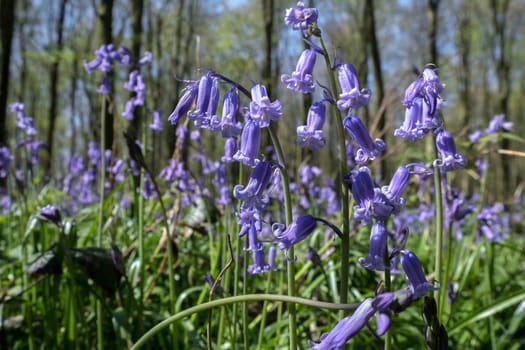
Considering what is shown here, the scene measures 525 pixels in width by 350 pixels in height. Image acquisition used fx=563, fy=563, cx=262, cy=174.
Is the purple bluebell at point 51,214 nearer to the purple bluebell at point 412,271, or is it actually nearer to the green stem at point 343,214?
the green stem at point 343,214

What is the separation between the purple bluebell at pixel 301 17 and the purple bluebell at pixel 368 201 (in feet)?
1.43

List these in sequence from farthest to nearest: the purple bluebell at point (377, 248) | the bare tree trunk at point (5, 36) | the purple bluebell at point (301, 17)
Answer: the bare tree trunk at point (5, 36), the purple bluebell at point (301, 17), the purple bluebell at point (377, 248)

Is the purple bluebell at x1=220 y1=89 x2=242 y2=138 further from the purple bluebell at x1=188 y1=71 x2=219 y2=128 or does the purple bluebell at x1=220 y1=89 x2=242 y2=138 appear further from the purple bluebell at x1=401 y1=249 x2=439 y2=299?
the purple bluebell at x1=401 y1=249 x2=439 y2=299

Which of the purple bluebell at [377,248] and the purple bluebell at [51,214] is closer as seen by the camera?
the purple bluebell at [377,248]

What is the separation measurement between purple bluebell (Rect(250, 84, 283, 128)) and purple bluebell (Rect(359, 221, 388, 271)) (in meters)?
0.36


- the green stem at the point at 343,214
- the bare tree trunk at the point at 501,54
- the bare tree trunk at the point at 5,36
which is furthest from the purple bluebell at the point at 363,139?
the bare tree trunk at the point at 501,54

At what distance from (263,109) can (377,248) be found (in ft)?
1.40

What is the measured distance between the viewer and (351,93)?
1365mm

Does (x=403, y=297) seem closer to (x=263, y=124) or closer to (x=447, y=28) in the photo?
(x=263, y=124)

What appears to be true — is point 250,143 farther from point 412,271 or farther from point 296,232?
point 412,271

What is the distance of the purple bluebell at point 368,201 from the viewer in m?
1.28

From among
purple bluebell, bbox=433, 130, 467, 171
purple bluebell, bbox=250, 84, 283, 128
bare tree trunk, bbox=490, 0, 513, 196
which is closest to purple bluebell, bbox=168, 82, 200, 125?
purple bluebell, bbox=250, 84, 283, 128

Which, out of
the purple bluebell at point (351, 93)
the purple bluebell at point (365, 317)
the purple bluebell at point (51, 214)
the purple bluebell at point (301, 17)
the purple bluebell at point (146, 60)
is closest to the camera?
the purple bluebell at point (365, 317)

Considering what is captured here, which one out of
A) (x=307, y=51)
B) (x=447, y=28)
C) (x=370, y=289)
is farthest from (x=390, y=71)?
(x=307, y=51)
